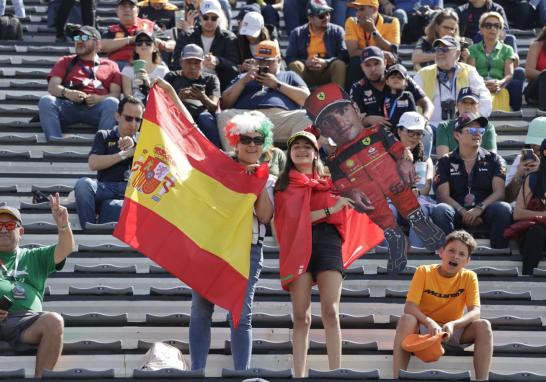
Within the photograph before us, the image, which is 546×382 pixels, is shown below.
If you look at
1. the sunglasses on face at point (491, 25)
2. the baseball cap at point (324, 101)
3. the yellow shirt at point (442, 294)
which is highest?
the baseball cap at point (324, 101)

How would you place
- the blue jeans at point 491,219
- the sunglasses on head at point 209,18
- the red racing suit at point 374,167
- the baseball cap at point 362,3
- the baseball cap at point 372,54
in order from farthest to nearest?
the baseball cap at point 362,3, the sunglasses on head at point 209,18, the baseball cap at point 372,54, the blue jeans at point 491,219, the red racing suit at point 374,167

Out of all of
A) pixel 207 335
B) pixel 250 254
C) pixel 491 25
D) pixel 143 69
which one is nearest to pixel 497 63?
pixel 491 25

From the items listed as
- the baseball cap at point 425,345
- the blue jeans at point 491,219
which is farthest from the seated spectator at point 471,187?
the baseball cap at point 425,345

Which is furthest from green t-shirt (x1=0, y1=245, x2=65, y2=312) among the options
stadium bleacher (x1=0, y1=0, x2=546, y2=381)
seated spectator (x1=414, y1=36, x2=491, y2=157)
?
seated spectator (x1=414, y1=36, x2=491, y2=157)

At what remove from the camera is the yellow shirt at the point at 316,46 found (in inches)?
615

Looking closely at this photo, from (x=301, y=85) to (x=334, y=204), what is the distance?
3.83m

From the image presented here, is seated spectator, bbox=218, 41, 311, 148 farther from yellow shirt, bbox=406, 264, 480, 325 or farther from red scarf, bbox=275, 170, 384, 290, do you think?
yellow shirt, bbox=406, 264, 480, 325

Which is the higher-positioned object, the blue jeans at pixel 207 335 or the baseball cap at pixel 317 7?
the baseball cap at pixel 317 7

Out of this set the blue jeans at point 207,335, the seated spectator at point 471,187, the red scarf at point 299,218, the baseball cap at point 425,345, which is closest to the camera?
the blue jeans at point 207,335

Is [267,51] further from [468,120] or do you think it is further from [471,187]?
[471,187]

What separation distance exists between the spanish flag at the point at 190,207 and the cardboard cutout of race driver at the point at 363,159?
0.65 meters

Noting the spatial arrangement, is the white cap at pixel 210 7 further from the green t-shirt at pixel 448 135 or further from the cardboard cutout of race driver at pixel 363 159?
the cardboard cutout of race driver at pixel 363 159

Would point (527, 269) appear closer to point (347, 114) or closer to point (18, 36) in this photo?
point (347, 114)

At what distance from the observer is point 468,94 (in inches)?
554
